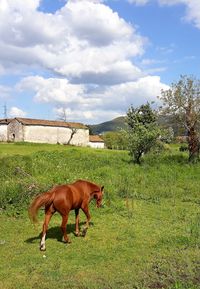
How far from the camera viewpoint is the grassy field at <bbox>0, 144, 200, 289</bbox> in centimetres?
809

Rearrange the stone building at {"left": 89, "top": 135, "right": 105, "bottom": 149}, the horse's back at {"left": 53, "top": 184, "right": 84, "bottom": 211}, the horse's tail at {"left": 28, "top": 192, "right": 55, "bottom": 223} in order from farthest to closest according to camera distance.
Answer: the stone building at {"left": 89, "top": 135, "right": 105, "bottom": 149}
the horse's back at {"left": 53, "top": 184, "right": 84, "bottom": 211}
the horse's tail at {"left": 28, "top": 192, "right": 55, "bottom": 223}

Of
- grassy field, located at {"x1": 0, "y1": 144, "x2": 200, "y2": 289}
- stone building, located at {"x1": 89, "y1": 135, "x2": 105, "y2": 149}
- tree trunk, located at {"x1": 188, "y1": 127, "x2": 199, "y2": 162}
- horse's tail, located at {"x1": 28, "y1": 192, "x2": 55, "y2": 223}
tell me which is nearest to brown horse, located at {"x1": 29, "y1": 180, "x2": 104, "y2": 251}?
horse's tail, located at {"x1": 28, "y1": 192, "x2": 55, "y2": 223}

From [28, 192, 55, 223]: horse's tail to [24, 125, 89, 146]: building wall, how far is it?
6993 cm

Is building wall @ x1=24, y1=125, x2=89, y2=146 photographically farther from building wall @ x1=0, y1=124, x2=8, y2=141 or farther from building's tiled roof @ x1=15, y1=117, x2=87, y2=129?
building wall @ x1=0, y1=124, x2=8, y2=141

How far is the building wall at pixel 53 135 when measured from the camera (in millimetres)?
80438

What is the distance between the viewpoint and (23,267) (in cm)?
884

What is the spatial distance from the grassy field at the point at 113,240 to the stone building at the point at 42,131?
59.4 metres

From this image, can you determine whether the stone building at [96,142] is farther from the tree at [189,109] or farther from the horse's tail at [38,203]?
the horse's tail at [38,203]

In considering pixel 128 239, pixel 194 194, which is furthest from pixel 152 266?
pixel 194 194

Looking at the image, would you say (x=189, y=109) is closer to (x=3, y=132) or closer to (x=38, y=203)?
(x=38, y=203)

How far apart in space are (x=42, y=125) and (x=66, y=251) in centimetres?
7352

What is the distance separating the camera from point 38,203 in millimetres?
10227

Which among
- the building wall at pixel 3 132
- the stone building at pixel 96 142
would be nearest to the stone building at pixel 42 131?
the building wall at pixel 3 132

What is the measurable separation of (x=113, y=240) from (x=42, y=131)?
7279 centimetres
